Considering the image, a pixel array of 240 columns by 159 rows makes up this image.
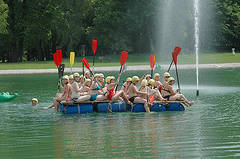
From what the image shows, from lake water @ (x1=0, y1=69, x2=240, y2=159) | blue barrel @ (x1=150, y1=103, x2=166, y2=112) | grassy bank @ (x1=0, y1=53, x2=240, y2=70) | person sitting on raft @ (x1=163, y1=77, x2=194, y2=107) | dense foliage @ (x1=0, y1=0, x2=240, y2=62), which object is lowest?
lake water @ (x1=0, y1=69, x2=240, y2=159)

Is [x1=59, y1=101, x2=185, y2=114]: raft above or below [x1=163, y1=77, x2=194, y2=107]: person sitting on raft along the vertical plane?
below

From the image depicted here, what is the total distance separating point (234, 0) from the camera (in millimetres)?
72625

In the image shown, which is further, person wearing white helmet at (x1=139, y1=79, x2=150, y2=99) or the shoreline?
the shoreline

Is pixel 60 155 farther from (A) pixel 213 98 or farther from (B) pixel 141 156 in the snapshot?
(A) pixel 213 98

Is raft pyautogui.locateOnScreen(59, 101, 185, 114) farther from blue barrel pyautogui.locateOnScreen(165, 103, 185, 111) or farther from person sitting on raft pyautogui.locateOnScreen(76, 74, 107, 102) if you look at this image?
person sitting on raft pyautogui.locateOnScreen(76, 74, 107, 102)

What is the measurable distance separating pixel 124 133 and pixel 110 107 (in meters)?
5.04

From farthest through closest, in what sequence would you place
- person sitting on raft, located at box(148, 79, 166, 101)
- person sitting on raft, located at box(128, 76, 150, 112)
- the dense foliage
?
the dense foliage, person sitting on raft, located at box(148, 79, 166, 101), person sitting on raft, located at box(128, 76, 150, 112)

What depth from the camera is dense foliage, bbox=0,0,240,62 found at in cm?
6669

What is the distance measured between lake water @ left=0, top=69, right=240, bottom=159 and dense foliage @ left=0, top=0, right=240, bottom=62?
143ft

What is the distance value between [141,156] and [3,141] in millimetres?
4370

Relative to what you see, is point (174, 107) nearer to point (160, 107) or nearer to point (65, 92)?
point (160, 107)

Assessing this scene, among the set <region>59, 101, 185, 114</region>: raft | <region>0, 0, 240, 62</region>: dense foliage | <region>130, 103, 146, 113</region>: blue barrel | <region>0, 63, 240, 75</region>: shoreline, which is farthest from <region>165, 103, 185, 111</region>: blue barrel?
<region>0, 0, 240, 62</region>: dense foliage

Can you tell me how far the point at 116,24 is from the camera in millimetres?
68438

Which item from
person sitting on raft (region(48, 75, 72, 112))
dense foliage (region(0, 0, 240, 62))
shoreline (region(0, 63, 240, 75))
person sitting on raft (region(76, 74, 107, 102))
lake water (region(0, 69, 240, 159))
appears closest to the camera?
lake water (region(0, 69, 240, 159))
